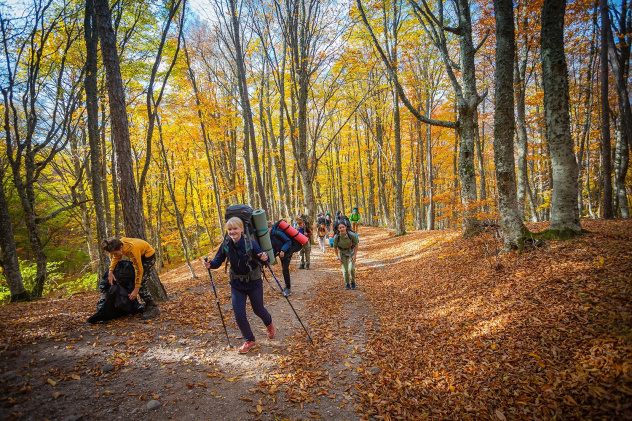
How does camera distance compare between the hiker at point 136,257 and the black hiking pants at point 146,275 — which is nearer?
the hiker at point 136,257

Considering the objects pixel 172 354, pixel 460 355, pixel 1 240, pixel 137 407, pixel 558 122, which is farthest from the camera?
pixel 1 240

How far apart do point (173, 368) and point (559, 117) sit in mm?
8945

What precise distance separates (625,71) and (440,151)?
14.3m

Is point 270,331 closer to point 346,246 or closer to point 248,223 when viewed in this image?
point 248,223

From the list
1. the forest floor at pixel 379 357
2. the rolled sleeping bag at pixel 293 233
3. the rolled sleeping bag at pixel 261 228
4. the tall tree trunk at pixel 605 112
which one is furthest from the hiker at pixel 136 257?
the tall tree trunk at pixel 605 112

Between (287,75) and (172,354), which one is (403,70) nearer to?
(287,75)

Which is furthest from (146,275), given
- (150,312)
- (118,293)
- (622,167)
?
(622,167)

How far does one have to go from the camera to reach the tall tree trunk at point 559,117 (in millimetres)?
5730

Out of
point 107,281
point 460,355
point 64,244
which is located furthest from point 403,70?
point 64,244

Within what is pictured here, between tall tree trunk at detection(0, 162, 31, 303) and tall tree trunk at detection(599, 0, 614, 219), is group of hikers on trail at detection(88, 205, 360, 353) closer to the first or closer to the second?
tall tree trunk at detection(0, 162, 31, 303)

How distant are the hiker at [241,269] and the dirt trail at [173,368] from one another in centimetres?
65

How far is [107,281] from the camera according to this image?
17.0 ft

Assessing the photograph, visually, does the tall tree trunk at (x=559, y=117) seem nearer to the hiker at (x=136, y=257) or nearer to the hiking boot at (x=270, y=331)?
the hiking boot at (x=270, y=331)

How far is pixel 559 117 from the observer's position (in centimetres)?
577
